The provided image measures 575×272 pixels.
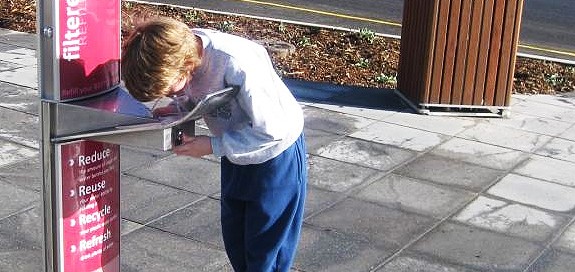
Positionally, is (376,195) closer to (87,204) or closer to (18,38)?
(87,204)

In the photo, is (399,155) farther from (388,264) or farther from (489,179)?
(388,264)

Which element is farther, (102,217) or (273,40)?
(273,40)

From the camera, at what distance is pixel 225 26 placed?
34.7 feet

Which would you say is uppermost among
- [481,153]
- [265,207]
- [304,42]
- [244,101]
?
[244,101]

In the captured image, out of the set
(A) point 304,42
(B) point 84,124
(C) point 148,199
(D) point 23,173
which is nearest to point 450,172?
(C) point 148,199

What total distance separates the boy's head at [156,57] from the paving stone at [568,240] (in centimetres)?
295

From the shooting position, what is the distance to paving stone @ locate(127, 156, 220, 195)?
566 centimetres

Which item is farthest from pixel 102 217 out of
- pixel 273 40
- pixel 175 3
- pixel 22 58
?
pixel 175 3

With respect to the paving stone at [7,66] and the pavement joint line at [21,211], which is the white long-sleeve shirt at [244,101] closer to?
the pavement joint line at [21,211]

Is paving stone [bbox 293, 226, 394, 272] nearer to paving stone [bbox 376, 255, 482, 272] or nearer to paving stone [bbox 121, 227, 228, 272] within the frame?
paving stone [bbox 376, 255, 482, 272]

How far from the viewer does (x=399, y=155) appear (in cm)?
652

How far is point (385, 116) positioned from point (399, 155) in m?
1.10

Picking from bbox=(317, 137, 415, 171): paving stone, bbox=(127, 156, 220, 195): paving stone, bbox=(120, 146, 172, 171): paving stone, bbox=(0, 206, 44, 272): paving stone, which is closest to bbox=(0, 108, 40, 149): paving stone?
bbox=(120, 146, 172, 171): paving stone

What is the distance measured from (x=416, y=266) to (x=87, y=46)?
2.38 metres
